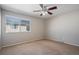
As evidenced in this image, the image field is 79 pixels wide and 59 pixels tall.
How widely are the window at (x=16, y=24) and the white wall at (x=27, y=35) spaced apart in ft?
0.93

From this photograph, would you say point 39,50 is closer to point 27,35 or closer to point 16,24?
point 27,35

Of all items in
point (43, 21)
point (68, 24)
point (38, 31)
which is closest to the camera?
point (68, 24)

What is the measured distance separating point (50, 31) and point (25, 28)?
8.46ft

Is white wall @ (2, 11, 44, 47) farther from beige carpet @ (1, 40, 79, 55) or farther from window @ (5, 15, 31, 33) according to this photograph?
beige carpet @ (1, 40, 79, 55)

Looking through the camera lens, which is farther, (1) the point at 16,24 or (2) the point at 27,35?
(2) the point at 27,35

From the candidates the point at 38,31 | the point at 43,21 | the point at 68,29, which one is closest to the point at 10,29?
the point at 38,31

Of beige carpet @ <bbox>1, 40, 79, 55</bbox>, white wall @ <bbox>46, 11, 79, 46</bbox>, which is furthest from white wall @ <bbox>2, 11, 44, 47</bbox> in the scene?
white wall @ <bbox>46, 11, 79, 46</bbox>

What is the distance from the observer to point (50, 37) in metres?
6.22

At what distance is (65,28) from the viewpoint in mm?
4750

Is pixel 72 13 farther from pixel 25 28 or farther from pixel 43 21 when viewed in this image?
pixel 25 28

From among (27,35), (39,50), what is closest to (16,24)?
(27,35)

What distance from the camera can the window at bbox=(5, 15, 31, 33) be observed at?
4.11 meters

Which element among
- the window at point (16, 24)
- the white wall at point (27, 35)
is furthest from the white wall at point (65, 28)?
the window at point (16, 24)

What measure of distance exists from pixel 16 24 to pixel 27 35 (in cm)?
127
